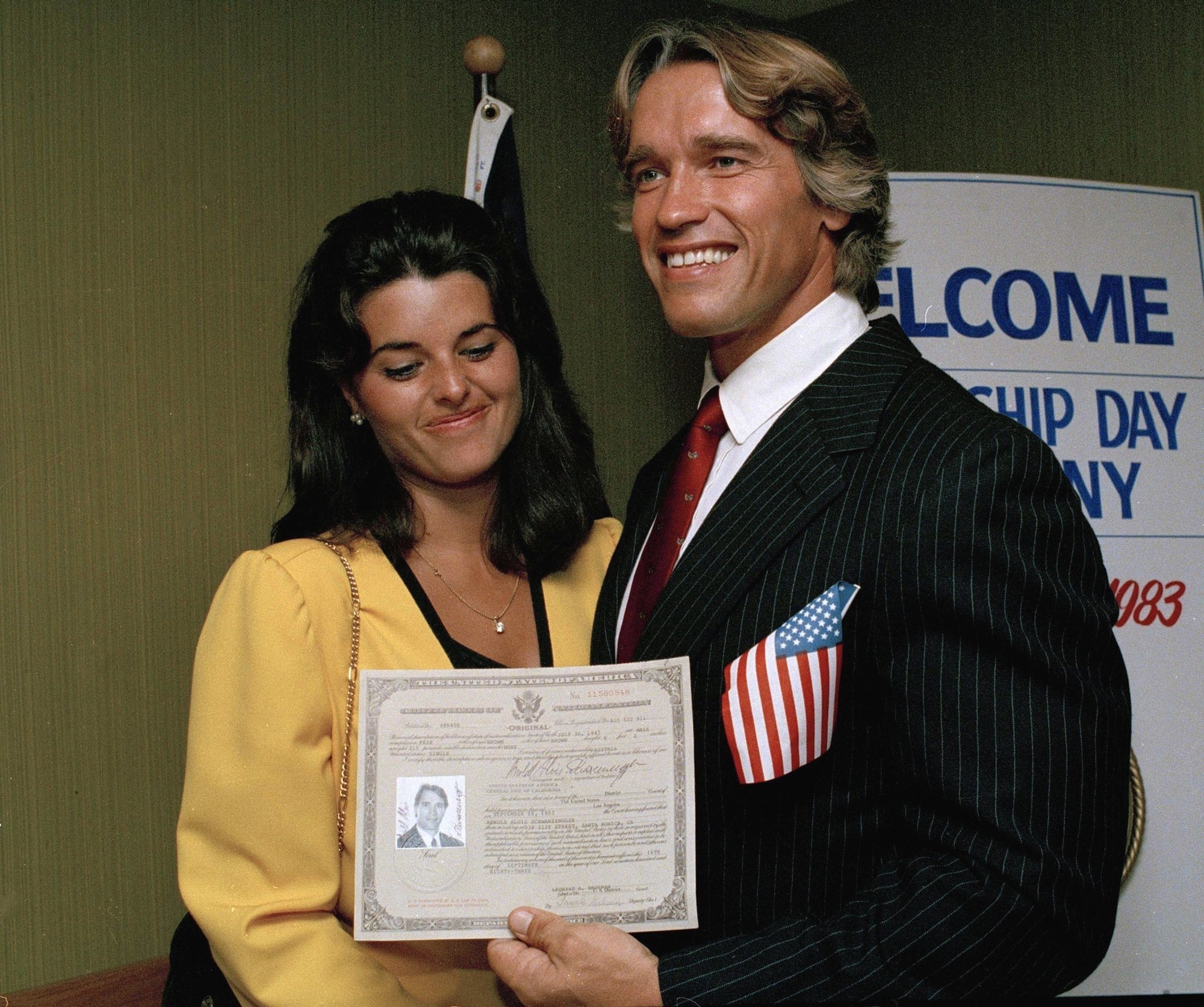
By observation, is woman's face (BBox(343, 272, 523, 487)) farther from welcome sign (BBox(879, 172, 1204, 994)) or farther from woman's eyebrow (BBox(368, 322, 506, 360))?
welcome sign (BBox(879, 172, 1204, 994))

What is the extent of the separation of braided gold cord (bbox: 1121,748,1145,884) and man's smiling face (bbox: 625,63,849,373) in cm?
149

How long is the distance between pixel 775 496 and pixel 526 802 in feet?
1.67

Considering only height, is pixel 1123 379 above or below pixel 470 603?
above

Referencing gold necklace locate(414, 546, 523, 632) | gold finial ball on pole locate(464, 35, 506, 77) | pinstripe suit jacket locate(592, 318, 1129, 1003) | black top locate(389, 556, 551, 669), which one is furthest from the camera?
gold finial ball on pole locate(464, 35, 506, 77)

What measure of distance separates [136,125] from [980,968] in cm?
254

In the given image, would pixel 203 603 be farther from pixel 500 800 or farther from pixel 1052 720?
pixel 1052 720

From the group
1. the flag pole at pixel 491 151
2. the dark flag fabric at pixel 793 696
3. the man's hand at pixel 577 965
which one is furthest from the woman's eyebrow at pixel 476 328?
the flag pole at pixel 491 151

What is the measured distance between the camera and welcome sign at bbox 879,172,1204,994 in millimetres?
2795

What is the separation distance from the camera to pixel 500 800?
1474mm

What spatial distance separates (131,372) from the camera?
9.05 feet

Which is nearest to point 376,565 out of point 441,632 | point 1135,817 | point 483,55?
point 441,632

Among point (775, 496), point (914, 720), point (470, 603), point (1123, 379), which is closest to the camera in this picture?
point (914, 720)

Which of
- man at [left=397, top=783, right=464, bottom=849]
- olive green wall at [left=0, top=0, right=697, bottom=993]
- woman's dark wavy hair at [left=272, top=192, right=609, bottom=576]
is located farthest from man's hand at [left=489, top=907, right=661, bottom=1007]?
olive green wall at [left=0, top=0, right=697, bottom=993]

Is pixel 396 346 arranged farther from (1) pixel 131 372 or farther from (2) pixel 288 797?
(1) pixel 131 372
